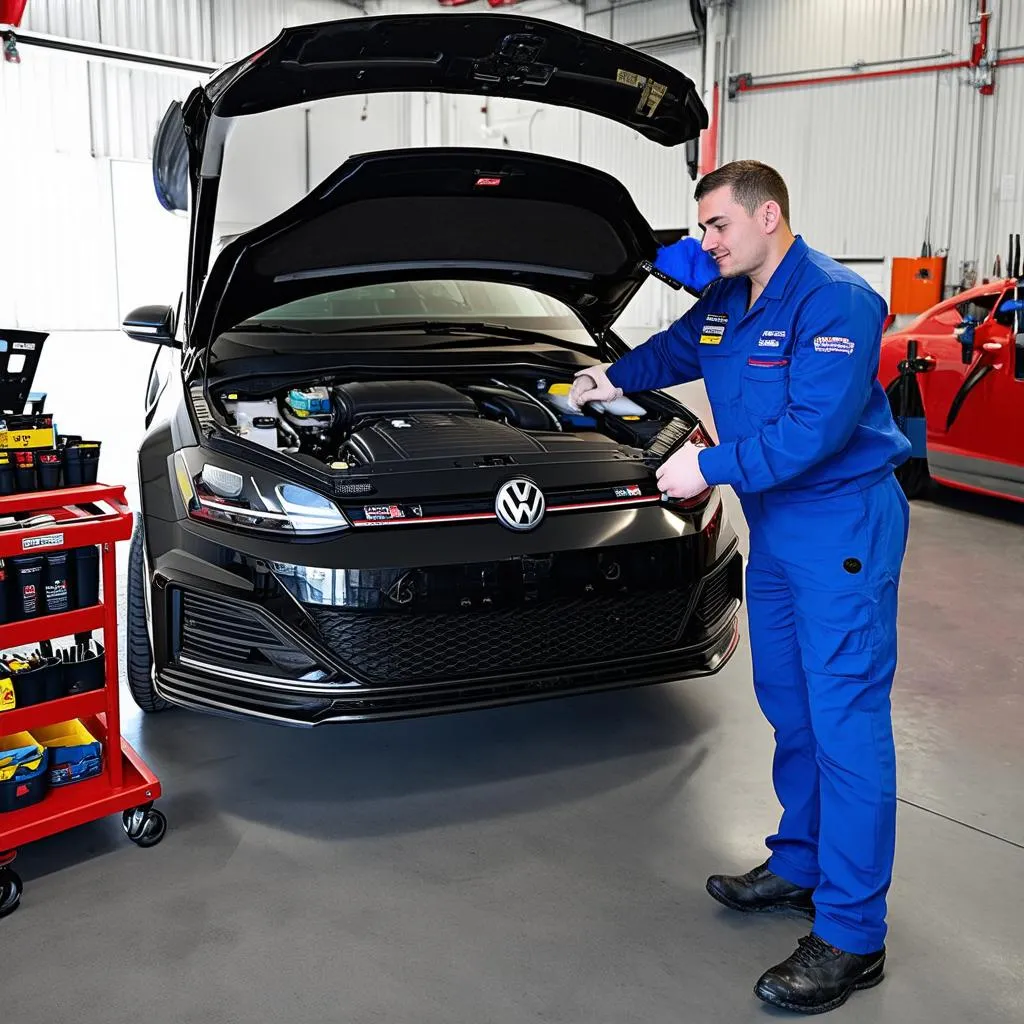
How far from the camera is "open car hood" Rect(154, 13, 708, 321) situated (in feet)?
7.84

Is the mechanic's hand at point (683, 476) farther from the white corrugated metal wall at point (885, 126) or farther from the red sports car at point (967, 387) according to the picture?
the white corrugated metal wall at point (885, 126)

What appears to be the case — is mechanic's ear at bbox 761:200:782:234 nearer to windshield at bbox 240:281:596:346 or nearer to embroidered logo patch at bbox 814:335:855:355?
embroidered logo patch at bbox 814:335:855:355

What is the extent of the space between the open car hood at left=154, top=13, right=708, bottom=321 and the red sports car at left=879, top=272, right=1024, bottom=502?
298 cm

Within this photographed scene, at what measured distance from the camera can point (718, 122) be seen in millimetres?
14414

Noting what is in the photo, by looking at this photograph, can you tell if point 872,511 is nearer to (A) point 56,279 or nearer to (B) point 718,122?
(B) point 718,122

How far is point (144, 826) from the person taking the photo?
2.37 meters

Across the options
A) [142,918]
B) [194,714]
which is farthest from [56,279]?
[142,918]

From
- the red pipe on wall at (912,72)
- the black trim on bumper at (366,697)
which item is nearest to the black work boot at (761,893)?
the black trim on bumper at (366,697)

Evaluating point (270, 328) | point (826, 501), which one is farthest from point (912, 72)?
point (826, 501)

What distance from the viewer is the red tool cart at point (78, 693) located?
2.16 m

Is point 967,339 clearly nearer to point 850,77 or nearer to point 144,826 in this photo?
point 144,826

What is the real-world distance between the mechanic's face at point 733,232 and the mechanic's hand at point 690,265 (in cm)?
16

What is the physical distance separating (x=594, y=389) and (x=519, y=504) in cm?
35

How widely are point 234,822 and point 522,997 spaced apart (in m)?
0.91
